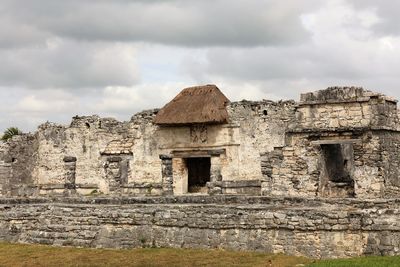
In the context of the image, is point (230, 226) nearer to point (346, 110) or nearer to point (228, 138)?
point (346, 110)

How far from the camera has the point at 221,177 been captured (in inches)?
832

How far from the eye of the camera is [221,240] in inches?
402

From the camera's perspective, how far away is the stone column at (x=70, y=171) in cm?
2163

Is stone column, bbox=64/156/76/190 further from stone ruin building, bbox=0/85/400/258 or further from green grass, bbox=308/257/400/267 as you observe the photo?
green grass, bbox=308/257/400/267

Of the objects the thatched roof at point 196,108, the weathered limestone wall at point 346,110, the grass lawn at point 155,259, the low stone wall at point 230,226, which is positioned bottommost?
the grass lawn at point 155,259

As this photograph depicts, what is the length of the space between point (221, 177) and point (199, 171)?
2.97 metres

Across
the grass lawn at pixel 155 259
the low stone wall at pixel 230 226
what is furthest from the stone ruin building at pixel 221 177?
the grass lawn at pixel 155 259

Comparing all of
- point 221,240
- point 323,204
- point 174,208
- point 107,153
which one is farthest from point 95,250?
point 107,153

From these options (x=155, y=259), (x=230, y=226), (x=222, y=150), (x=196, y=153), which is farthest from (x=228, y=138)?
(x=155, y=259)

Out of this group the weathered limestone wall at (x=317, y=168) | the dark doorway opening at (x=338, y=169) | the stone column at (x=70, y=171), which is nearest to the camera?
the weathered limestone wall at (x=317, y=168)

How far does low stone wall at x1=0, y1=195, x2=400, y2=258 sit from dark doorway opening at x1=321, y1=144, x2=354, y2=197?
9.01 ft

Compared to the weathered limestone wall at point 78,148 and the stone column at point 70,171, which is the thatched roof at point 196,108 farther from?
the stone column at point 70,171

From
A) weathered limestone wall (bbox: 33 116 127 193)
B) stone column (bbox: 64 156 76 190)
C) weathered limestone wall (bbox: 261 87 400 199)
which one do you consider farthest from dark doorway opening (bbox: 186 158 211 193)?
weathered limestone wall (bbox: 261 87 400 199)

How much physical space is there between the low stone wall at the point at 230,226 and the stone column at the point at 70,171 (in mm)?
8164
